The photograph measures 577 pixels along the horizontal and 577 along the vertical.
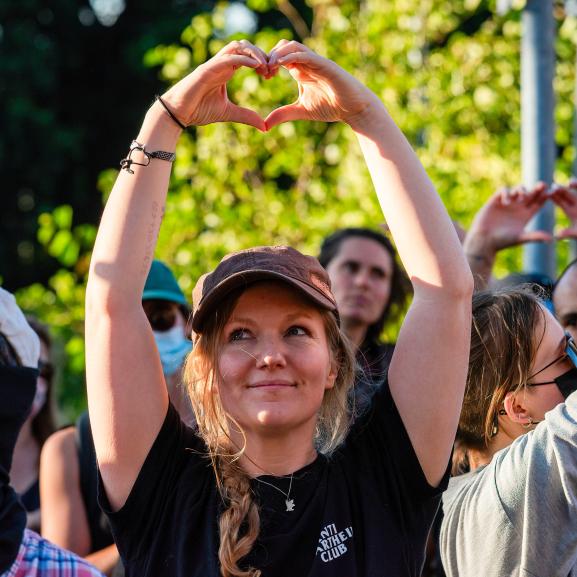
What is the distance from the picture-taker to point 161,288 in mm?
4301

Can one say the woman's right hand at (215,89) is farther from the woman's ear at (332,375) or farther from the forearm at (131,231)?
the woman's ear at (332,375)

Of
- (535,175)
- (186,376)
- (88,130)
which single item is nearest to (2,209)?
(88,130)

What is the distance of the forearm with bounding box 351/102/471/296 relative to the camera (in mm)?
2383

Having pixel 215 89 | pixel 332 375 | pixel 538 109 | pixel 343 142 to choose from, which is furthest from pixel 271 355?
pixel 343 142

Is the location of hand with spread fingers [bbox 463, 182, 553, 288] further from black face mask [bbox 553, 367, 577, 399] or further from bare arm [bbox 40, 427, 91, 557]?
bare arm [bbox 40, 427, 91, 557]

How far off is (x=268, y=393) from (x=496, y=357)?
2.59 feet

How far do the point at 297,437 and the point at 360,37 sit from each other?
5457 mm

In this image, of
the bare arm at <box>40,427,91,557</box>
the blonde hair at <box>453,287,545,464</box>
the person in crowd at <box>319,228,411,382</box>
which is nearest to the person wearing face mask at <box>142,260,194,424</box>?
the bare arm at <box>40,427,91,557</box>

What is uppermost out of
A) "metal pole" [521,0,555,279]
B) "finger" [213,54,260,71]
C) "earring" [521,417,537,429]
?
"metal pole" [521,0,555,279]

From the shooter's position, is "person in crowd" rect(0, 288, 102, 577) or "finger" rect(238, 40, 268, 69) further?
"person in crowd" rect(0, 288, 102, 577)

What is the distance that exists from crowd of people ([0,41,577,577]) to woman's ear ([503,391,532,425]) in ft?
1.00

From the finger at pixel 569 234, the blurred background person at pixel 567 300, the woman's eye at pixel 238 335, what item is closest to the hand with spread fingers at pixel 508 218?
the finger at pixel 569 234

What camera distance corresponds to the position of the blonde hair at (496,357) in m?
2.83

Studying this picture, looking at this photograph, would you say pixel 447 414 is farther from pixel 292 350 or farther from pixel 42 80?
pixel 42 80
